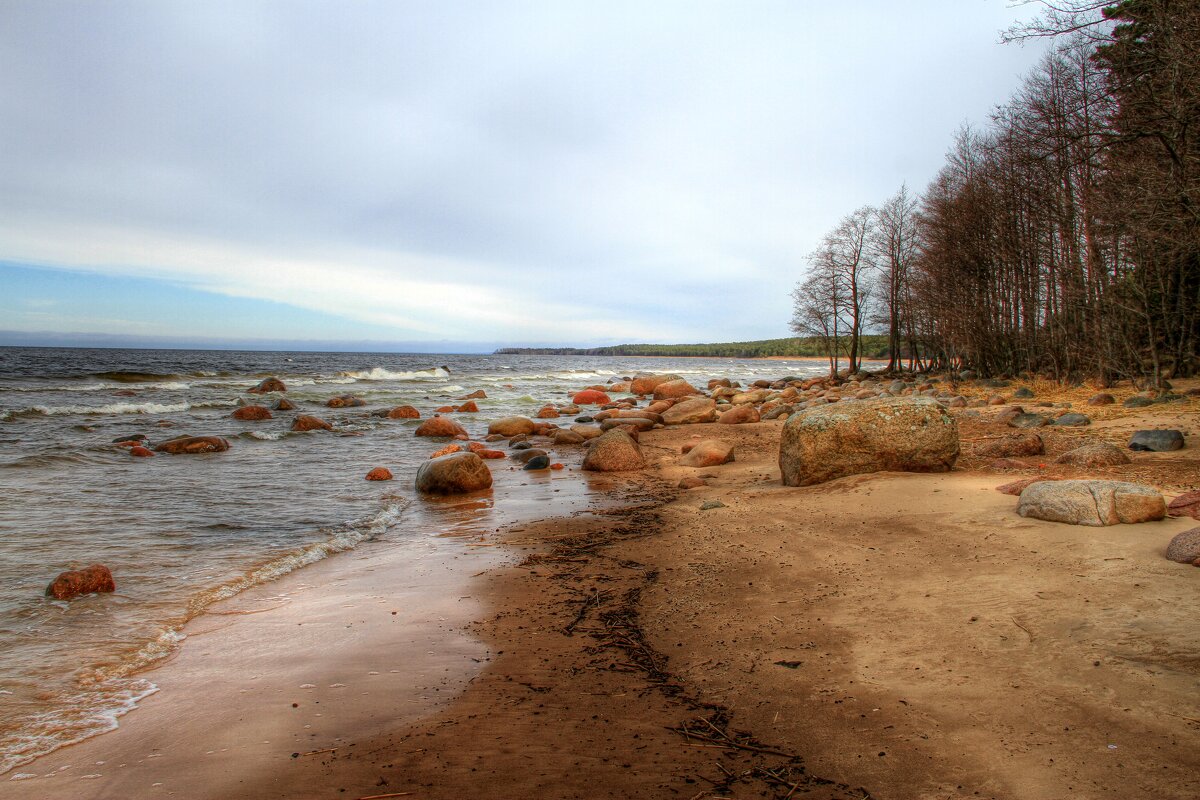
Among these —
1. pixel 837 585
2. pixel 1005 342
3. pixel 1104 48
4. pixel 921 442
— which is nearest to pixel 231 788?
pixel 837 585

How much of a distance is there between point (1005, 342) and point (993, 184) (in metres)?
6.18

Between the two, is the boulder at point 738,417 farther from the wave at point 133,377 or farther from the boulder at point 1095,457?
the wave at point 133,377

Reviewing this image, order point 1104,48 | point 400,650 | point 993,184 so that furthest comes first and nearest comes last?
point 993,184
point 1104,48
point 400,650

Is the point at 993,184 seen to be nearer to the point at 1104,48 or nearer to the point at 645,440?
the point at 1104,48

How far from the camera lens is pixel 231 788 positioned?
288cm

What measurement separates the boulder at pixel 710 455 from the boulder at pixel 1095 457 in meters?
5.20

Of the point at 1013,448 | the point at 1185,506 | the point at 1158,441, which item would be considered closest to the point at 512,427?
the point at 1013,448

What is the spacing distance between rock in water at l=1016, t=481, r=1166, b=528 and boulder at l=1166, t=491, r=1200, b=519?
0.65 feet

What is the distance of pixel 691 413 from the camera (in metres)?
19.5

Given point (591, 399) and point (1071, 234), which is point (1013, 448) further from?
point (591, 399)

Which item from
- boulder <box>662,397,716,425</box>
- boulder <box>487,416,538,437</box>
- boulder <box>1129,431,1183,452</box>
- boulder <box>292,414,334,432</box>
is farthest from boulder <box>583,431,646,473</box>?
boulder <box>292,414,334,432</box>

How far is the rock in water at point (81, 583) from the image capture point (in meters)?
5.40

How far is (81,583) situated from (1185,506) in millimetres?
9585

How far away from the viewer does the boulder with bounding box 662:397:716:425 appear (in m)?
19.5
